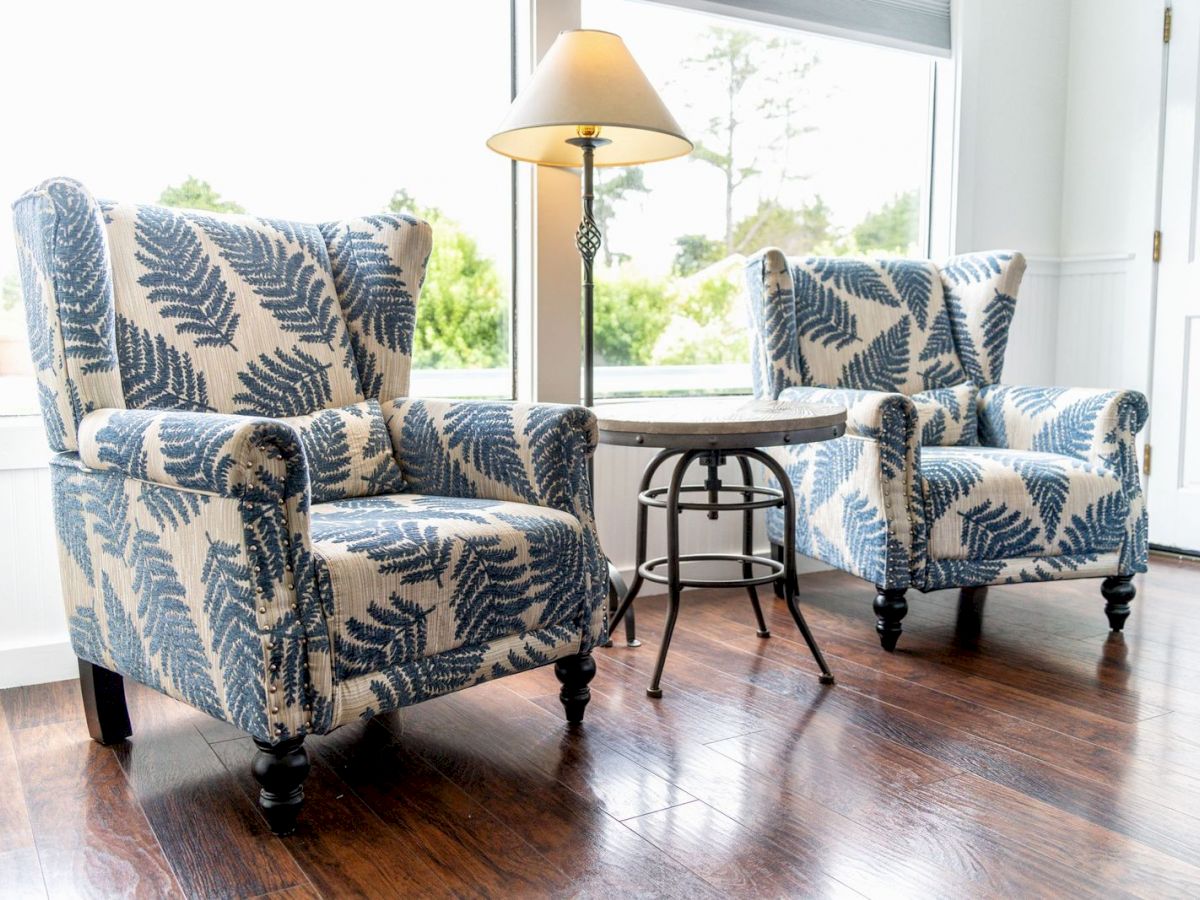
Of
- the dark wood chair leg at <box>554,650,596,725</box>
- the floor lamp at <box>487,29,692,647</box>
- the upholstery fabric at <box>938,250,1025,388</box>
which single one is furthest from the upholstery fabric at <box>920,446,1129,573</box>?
the dark wood chair leg at <box>554,650,596,725</box>

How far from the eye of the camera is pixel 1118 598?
2547 mm

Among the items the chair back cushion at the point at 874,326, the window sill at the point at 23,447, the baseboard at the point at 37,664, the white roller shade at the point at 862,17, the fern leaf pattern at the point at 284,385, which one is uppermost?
the white roller shade at the point at 862,17

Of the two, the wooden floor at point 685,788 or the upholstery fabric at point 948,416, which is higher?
the upholstery fabric at point 948,416

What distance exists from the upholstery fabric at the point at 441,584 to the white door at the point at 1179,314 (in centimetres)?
258

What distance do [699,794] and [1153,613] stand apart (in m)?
1.71

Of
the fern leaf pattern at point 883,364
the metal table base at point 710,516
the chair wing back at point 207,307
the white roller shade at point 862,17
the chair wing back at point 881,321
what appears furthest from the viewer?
the white roller shade at point 862,17

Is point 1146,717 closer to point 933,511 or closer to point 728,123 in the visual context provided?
point 933,511

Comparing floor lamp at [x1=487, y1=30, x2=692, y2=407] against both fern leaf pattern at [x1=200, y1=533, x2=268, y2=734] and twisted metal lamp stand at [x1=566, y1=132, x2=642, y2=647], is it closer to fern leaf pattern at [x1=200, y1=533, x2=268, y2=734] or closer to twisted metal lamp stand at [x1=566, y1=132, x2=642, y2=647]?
twisted metal lamp stand at [x1=566, y1=132, x2=642, y2=647]

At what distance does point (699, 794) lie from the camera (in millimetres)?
1654

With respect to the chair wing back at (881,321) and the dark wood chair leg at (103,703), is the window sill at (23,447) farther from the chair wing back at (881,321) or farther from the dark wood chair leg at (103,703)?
the chair wing back at (881,321)

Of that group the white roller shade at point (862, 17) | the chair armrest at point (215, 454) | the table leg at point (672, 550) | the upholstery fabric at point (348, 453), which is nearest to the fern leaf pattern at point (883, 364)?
the table leg at point (672, 550)

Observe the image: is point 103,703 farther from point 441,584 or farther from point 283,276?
point 283,276

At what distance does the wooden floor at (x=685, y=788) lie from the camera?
4.64 feet

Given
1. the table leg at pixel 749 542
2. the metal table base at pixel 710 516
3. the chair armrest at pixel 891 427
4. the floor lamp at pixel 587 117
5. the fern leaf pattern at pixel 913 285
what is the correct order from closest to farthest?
the metal table base at pixel 710 516
the floor lamp at pixel 587 117
the chair armrest at pixel 891 427
the table leg at pixel 749 542
the fern leaf pattern at pixel 913 285
